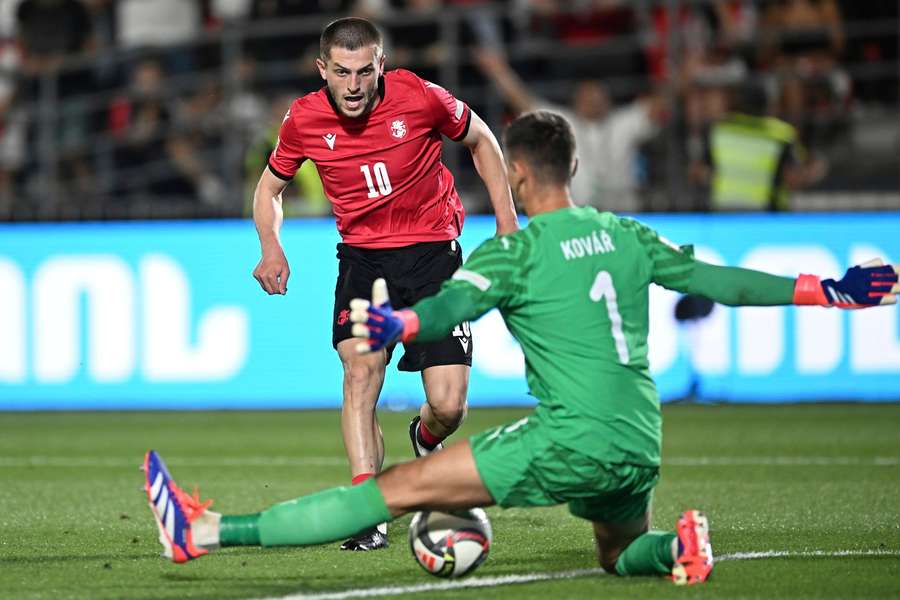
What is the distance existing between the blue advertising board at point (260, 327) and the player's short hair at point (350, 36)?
20.6 feet

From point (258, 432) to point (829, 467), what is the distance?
14.3 ft

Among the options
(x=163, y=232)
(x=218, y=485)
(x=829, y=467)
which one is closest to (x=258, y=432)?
(x=163, y=232)

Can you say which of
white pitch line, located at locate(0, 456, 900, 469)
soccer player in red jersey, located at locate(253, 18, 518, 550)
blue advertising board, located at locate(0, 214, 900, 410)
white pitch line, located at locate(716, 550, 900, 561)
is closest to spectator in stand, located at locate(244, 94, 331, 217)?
blue advertising board, located at locate(0, 214, 900, 410)

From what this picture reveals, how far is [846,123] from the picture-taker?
1441cm

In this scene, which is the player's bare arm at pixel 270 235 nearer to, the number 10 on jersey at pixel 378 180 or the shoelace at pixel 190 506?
the number 10 on jersey at pixel 378 180

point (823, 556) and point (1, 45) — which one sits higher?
point (1, 45)

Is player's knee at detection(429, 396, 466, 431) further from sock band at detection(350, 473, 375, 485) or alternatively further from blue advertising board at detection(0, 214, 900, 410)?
blue advertising board at detection(0, 214, 900, 410)

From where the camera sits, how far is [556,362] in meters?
5.12

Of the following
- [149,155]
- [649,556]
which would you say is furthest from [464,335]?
[149,155]

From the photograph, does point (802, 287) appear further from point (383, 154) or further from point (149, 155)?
point (149, 155)

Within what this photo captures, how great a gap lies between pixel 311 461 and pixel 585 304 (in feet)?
16.8

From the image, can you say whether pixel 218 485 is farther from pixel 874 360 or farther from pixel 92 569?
pixel 874 360

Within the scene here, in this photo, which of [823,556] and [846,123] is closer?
[823,556]

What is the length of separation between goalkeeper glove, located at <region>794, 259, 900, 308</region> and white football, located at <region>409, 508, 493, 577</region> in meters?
1.35
